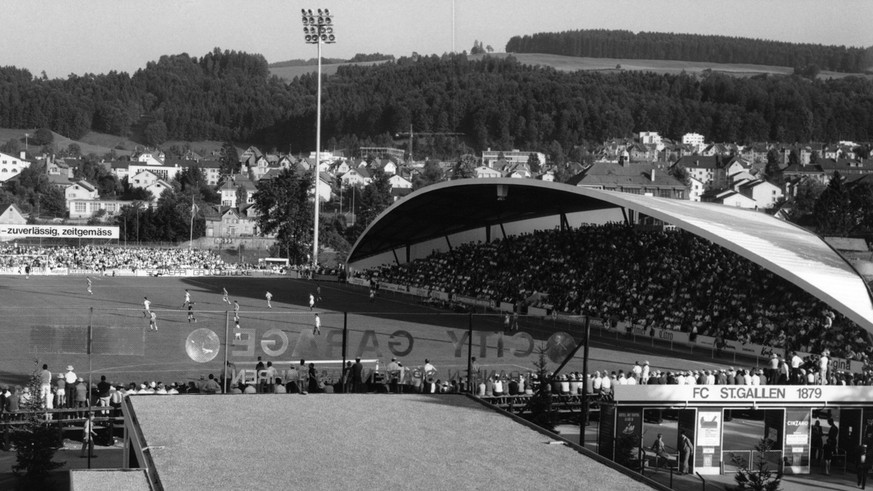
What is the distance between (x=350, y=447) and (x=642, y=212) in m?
22.1

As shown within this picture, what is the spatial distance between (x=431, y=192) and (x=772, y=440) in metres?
30.2

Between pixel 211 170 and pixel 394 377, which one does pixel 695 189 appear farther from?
pixel 394 377

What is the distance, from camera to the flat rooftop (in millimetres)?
13617

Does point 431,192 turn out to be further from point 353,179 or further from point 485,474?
point 353,179

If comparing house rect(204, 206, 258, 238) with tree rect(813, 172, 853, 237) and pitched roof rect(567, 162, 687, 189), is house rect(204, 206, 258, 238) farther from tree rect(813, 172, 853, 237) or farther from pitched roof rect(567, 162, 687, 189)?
tree rect(813, 172, 853, 237)

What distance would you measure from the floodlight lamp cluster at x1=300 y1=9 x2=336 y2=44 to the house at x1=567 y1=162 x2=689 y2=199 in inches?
1789

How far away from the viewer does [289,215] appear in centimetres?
8156

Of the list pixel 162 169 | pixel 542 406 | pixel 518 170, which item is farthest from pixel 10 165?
pixel 542 406

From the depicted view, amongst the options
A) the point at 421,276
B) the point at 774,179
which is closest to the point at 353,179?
the point at 774,179

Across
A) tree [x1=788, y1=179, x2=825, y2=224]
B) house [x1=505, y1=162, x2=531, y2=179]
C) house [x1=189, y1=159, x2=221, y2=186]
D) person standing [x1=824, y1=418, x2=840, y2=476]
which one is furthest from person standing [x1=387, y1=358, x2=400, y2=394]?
house [x1=189, y1=159, x2=221, y2=186]

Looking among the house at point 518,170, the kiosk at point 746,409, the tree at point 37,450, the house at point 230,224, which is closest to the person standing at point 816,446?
the kiosk at point 746,409

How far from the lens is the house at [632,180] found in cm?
11506

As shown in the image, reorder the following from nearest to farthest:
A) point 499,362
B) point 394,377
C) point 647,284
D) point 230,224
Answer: point 394,377 < point 499,362 < point 647,284 < point 230,224

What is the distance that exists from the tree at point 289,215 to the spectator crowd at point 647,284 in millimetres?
27314
